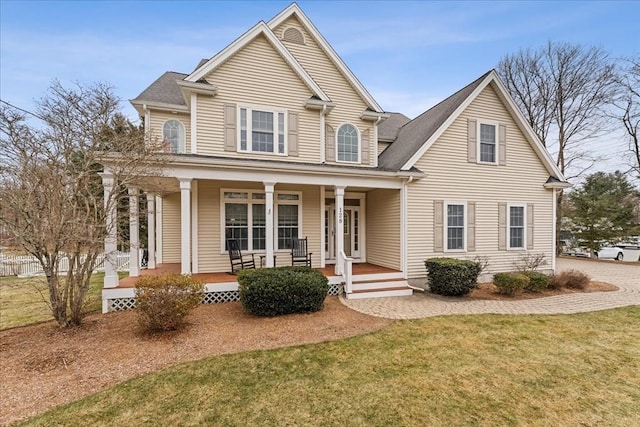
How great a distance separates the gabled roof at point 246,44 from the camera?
29.0 ft

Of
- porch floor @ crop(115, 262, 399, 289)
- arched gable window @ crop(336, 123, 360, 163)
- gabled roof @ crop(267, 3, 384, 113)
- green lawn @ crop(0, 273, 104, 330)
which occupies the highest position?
gabled roof @ crop(267, 3, 384, 113)

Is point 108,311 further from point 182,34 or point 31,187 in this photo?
point 182,34

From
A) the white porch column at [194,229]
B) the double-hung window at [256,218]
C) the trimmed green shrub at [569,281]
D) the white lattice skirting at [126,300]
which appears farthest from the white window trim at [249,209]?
the trimmed green shrub at [569,281]

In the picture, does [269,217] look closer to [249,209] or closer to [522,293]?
[249,209]

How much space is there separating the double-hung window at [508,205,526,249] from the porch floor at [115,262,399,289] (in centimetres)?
499

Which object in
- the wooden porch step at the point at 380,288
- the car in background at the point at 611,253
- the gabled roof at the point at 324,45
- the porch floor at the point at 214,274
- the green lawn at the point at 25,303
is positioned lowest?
the car in background at the point at 611,253

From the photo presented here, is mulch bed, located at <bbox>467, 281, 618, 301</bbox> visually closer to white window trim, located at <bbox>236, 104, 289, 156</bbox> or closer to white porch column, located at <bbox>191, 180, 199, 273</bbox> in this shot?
white window trim, located at <bbox>236, 104, 289, 156</bbox>

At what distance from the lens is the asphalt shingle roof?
1010 cm

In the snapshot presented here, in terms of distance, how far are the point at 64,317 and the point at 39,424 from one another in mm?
3460

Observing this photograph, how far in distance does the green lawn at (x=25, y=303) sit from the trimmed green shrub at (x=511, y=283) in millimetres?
10810

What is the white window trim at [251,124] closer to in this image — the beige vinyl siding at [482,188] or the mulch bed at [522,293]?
the beige vinyl siding at [482,188]

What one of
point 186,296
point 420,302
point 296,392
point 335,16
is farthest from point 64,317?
point 335,16

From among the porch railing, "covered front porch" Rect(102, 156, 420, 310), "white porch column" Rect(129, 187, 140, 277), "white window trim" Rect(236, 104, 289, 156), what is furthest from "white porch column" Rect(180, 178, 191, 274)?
the porch railing

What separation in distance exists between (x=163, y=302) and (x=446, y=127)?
9.73m
